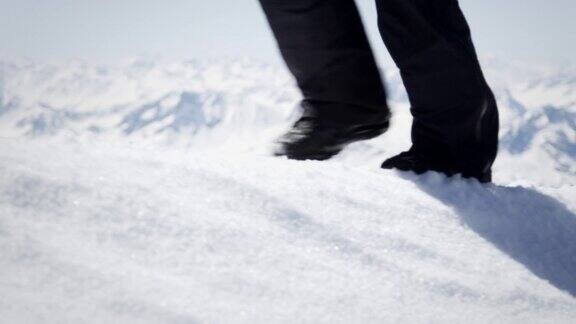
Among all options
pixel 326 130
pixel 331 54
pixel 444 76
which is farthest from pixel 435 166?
pixel 331 54

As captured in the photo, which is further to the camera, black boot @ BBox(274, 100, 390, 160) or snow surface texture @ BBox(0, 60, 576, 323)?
black boot @ BBox(274, 100, 390, 160)

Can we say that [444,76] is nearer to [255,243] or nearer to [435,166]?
[435,166]

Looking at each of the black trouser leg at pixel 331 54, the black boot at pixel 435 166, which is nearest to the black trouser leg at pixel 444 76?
the black boot at pixel 435 166

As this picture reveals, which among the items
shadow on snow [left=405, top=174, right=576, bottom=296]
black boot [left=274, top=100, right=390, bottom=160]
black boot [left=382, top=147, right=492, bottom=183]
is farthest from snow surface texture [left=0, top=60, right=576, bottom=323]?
black boot [left=274, top=100, right=390, bottom=160]

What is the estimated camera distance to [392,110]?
1865 millimetres

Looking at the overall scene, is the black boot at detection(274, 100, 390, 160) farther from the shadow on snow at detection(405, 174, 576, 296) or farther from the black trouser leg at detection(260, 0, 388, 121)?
the shadow on snow at detection(405, 174, 576, 296)

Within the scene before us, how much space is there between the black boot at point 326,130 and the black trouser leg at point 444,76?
23cm

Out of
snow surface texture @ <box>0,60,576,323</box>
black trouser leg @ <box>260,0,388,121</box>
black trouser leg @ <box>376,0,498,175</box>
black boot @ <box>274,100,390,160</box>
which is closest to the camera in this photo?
snow surface texture @ <box>0,60,576,323</box>

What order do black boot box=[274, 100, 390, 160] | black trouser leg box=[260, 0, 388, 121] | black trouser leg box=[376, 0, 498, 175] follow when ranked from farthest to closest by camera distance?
black boot box=[274, 100, 390, 160], black trouser leg box=[260, 0, 388, 121], black trouser leg box=[376, 0, 498, 175]

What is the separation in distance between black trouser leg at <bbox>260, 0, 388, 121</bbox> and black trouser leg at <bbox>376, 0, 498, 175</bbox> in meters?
0.13

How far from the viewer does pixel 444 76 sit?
1564mm

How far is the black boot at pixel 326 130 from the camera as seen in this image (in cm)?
184

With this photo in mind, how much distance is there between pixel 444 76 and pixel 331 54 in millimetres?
Answer: 427

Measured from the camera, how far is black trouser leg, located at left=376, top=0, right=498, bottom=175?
1.55 metres
